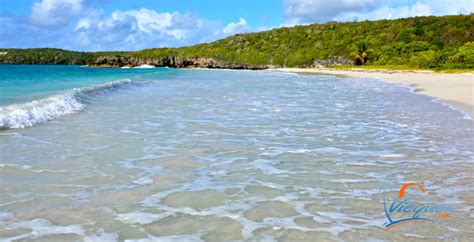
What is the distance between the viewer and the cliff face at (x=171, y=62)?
12020 cm

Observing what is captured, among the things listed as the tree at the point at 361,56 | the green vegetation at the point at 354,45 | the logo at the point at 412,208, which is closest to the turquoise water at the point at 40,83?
the logo at the point at 412,208

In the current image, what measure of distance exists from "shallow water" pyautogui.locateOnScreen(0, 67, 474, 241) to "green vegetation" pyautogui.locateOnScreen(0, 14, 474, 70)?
48.3 m

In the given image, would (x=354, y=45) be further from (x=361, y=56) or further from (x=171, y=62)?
(x=171, y=62)

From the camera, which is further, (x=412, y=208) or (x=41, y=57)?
(x=41, y=57)

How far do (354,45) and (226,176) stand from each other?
3827 inches

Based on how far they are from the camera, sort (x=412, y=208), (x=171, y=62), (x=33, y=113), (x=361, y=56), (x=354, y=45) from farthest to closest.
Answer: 1. (x=171, y=62)
2. (x=354, y=45)
3. (x=361, y=56)
4. (x=33, y=113)
5. (x=412, y=208)

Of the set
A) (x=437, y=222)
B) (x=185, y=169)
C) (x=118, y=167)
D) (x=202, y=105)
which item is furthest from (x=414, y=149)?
(x=202, y=105)

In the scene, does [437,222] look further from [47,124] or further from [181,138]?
[47,124]

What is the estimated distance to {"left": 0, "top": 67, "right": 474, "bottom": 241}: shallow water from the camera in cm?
426

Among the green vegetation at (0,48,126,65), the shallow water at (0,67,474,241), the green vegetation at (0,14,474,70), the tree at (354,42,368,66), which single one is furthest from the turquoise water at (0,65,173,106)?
the green vegetation at (0,48,126,65)

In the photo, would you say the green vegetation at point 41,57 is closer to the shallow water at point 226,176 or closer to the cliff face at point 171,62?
the cliff face at point 171,62

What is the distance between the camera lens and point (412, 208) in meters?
4.79

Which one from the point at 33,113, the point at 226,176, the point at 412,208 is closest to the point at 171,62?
the point at 33,113

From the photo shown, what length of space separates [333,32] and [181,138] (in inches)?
4628
